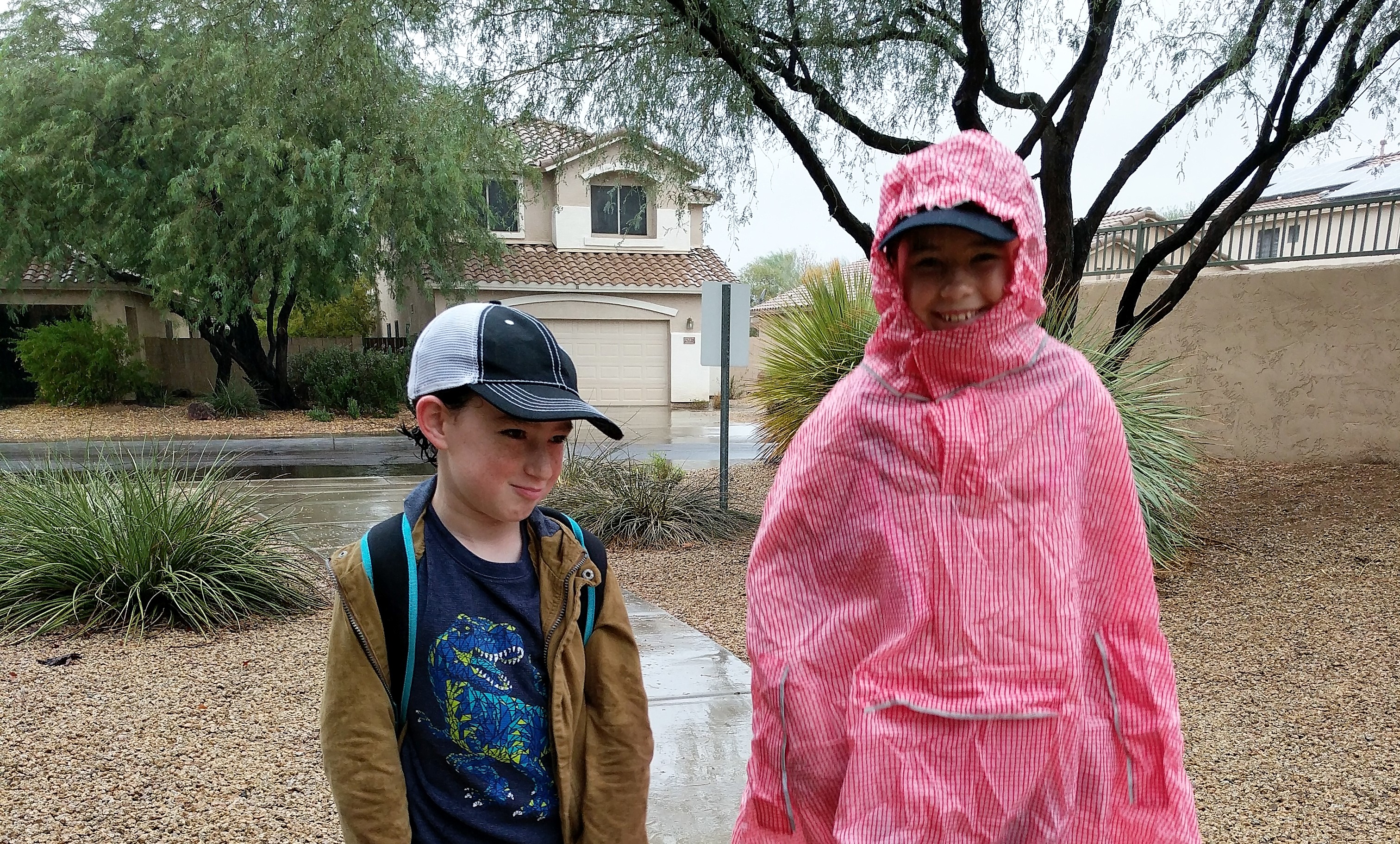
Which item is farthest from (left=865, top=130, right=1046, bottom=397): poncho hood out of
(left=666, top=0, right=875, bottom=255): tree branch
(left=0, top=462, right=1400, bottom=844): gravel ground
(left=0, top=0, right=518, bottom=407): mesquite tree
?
(left=0, top=0, right=518, bottom=407): mesquite tree

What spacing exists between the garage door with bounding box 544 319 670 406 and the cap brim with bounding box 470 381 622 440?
2093 centimetres

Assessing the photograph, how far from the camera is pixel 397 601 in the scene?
159 centimetres

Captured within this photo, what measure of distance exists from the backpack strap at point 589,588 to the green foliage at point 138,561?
4.03 meters

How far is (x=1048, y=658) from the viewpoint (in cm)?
160

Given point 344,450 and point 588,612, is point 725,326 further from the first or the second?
point 344,450

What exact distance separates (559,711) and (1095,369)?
17.4ft

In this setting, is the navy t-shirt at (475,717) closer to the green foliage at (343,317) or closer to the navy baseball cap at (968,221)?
the navy baseball cap at (968,221)

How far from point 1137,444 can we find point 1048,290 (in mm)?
1233

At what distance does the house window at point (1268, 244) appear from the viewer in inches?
399

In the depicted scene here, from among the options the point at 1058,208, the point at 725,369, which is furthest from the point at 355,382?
the point at 1058,208

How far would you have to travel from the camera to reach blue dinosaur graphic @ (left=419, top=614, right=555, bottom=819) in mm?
1621

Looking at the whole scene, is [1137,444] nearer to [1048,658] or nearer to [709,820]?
[709,820]

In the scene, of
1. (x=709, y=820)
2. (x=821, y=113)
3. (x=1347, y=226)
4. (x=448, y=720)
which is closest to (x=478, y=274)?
(x=821, y=113)

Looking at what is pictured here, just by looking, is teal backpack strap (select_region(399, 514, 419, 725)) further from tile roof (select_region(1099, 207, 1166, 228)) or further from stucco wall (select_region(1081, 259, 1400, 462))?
tile roof (select_region(1099, 207, 1166, 228))
